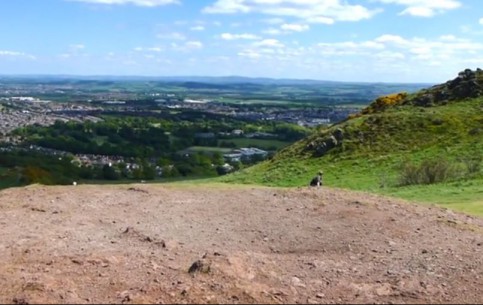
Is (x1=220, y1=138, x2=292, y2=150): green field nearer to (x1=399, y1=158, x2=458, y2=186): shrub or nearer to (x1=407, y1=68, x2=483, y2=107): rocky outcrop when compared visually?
(x1=407, y1=68, x2=483, y2=107): rocky outcrop

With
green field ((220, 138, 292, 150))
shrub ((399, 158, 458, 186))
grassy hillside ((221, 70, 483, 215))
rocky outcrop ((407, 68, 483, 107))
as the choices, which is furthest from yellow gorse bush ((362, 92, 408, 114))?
green field ((220, 138, 292, 150))

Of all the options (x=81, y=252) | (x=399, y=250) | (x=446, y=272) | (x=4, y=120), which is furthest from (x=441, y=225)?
(x=4, y=120)

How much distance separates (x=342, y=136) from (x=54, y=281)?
29.1m

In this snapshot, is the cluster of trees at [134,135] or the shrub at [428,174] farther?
the cluster of trees at [134,135]

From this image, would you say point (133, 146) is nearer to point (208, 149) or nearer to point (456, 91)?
Result: point (208, 149)

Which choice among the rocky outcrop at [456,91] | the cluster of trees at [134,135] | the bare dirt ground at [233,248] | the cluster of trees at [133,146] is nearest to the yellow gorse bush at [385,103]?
the rocky outcrop at [456,91]

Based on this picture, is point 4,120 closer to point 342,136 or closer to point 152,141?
point 152,141

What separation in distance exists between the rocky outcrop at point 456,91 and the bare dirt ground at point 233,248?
2853 centimetres

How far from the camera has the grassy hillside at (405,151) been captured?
24359mm

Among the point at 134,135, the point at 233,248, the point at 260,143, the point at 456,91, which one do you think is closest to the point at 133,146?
the point at 134,135

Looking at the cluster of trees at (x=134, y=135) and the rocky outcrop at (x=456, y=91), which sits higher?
the rocky outcrop at (x=456, y=91)

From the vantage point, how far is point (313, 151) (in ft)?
118

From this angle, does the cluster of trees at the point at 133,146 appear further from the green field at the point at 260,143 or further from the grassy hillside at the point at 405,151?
the grassy hillside at the point at 405,151

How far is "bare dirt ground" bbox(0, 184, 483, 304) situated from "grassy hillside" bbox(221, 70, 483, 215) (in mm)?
6942
